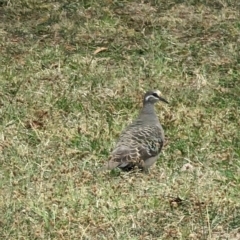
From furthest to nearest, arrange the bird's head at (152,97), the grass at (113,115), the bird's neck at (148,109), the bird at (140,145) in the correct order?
the bird's head at (152,97) < the bird's neck at (148,109) < the bird at (140,145) < the grass at (113,115)

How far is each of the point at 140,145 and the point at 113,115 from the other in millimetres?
1549

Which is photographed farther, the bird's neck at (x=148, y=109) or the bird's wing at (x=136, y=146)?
the bird's neck at (x=148, y=109)

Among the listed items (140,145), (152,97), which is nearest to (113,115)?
(152,97)

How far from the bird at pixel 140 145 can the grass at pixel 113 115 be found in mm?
164

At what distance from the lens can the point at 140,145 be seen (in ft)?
28.1

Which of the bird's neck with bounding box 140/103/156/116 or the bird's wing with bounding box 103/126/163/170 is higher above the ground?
the bird's wing with bounding box 103/126/163/170

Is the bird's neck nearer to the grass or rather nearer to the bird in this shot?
the bird

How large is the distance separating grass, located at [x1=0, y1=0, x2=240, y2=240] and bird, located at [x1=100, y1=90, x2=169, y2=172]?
0.54 feet

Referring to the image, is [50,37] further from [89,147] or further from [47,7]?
[89,147]

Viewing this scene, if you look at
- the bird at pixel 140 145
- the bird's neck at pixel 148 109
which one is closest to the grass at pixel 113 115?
the bird at pixel 140 145

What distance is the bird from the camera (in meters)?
8.22

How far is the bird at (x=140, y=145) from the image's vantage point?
8219 millimetres

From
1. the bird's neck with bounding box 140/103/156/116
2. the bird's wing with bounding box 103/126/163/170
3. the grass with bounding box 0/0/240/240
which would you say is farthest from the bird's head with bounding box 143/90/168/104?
the bird's wing with bounding box 103/126/163/170

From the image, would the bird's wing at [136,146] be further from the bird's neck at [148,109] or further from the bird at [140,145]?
the bird's neck at [148,109]
